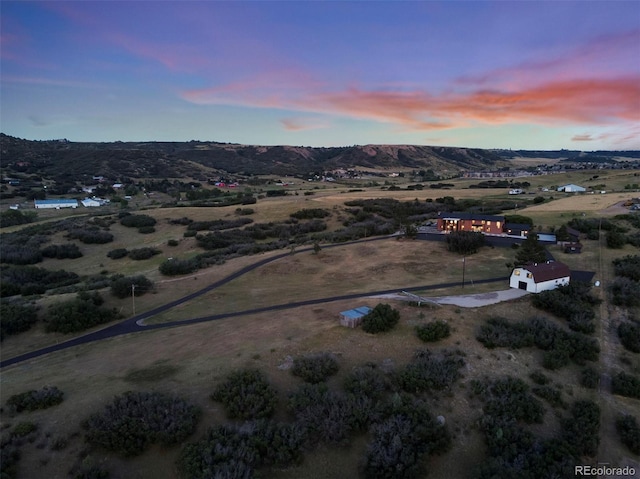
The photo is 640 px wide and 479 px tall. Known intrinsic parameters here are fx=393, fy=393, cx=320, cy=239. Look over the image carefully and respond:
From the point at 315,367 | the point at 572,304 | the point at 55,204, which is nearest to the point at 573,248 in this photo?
the point at 572,304

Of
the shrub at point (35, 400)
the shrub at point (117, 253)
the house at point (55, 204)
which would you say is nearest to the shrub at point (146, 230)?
the shrub at point (117, 253)

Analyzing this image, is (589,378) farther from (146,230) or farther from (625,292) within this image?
(146,230)

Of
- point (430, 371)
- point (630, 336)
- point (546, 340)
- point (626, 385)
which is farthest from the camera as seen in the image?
point (630, 336)

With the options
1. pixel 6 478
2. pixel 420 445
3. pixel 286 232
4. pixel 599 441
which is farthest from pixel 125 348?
pixel 286 232

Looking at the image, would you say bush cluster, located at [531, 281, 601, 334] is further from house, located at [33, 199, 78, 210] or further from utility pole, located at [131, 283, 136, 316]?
house, located at [33, 199, 78, 210]

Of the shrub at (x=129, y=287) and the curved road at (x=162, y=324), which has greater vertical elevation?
the shrub at (x=129, y=287)

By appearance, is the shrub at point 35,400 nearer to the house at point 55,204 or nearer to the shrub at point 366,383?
the shrub at point 366,383

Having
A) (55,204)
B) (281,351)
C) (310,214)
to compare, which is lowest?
(281,351)
